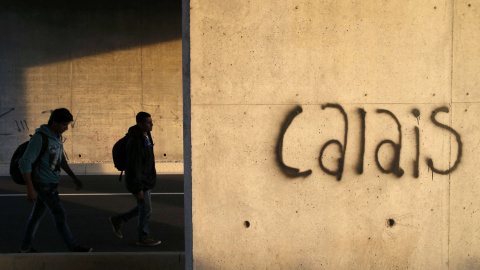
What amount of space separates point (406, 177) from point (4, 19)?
15201 millimetres

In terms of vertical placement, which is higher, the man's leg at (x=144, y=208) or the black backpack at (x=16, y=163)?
the black backpack at (x=16, y=163)

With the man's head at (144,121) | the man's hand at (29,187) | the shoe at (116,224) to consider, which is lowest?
the shoe at (116,224)

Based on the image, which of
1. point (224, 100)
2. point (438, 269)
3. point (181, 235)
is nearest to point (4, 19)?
point (181, 235)

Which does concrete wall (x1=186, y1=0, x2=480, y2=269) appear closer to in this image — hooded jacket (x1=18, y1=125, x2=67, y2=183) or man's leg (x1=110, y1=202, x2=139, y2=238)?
hooded jacket (x1=18, y1=125, x2=67, y2=183)

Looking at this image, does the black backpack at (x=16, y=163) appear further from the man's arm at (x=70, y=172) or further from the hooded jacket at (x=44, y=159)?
the man's arm at (x=70, y=172)

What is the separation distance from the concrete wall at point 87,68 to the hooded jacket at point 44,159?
1081 centimetres

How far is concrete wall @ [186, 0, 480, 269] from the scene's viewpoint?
4586 mm

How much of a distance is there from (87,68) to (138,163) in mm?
10862

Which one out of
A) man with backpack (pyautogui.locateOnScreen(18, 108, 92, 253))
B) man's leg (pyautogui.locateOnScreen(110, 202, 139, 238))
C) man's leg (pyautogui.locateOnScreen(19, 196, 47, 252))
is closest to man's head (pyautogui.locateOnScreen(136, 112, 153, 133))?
man with backpack (pyautogui.locateOnScreen(18, 108, 92, 253))

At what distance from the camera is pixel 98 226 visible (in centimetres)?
904

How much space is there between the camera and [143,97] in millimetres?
17203

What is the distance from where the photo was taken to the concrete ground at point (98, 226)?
5.62 meters

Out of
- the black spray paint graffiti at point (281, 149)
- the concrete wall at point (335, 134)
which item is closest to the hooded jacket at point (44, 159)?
the concrete wall at point (335, 134)

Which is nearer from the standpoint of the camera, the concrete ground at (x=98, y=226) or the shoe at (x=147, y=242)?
the concrete ground at (x=98, y=226)
